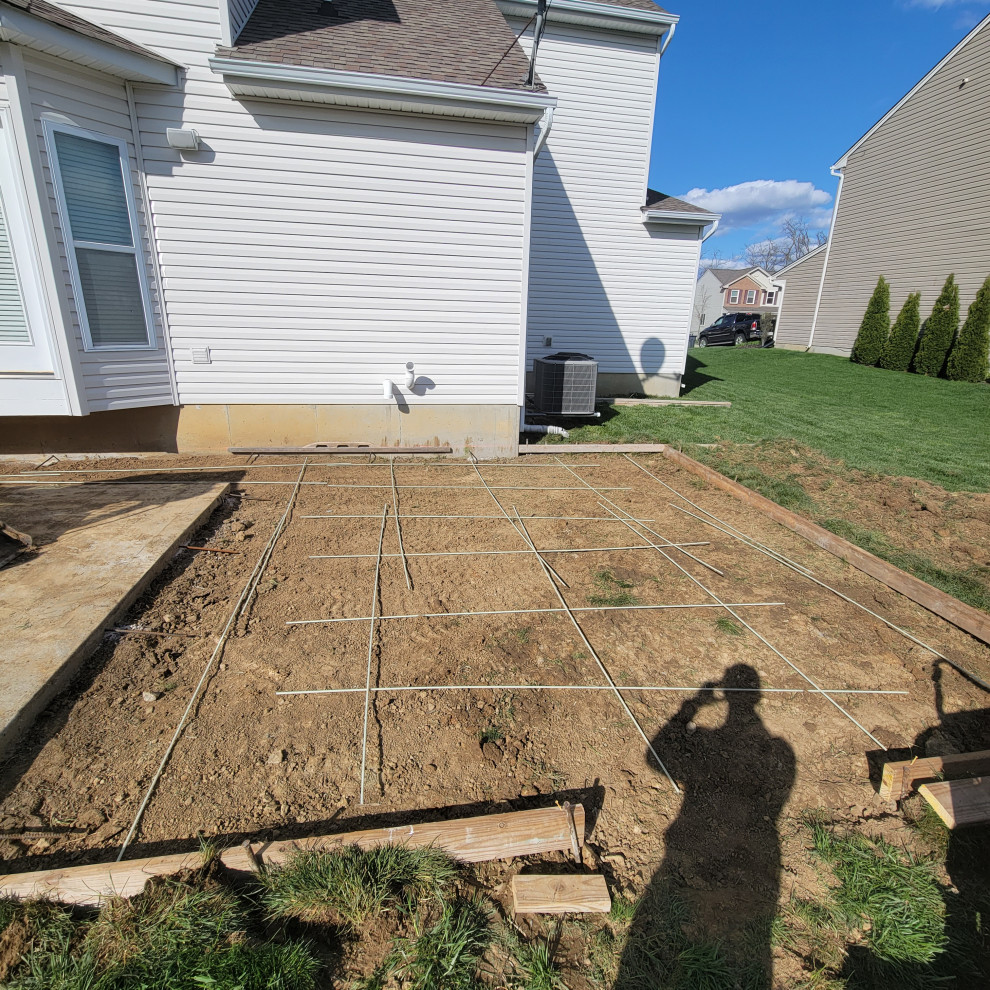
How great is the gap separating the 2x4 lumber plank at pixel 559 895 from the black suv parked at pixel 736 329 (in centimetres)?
2736

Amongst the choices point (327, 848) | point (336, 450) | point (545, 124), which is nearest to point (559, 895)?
point (327, 848)

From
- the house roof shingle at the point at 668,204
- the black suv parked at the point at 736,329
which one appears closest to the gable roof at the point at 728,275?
the black suv parked at the point at 736,329

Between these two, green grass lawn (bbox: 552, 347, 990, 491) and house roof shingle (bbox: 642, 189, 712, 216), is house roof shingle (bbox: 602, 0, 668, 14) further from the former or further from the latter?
green grass lawn (bbox: 552, 347, 990, 491)

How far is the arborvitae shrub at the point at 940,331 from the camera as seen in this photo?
527 inches

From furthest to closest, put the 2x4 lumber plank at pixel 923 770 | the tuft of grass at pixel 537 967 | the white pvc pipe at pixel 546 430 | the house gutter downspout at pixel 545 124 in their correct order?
1. the white pvc pipe at pixel 546 430
2. the house gutter downspout at pixel 545 124
3. the 2x4 lumber plank at pixel 923 770
4. the tuft of grass at pixel 537 967

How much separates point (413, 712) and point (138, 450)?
201 inches

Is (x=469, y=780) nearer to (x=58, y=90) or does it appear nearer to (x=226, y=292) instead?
(x=226, y=292)

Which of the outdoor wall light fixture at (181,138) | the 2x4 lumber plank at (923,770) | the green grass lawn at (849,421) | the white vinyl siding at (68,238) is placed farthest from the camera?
the green grass lawn at (849,421)

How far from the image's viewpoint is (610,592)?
370cm

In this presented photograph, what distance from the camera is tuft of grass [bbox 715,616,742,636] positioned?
10.8 feet

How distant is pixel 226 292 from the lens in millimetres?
5688

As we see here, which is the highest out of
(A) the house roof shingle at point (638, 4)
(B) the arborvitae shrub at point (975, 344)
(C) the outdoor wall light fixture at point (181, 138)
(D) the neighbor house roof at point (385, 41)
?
(A) the house roof shingle at point (638, 4)

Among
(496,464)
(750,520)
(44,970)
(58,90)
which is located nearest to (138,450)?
(58,90)

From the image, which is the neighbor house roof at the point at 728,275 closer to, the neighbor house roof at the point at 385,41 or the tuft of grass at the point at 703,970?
the neighbor house roof at the point at 385,41
